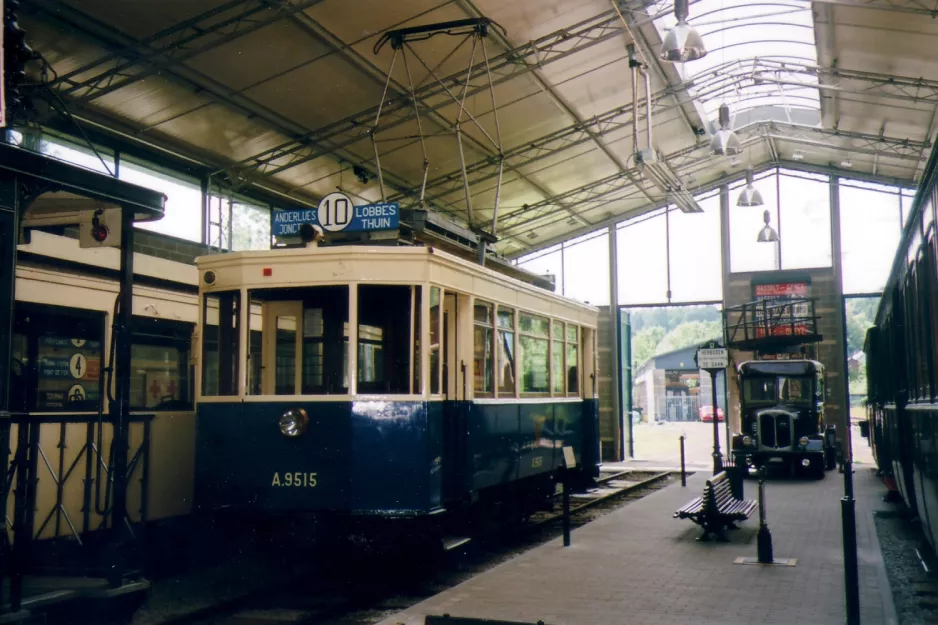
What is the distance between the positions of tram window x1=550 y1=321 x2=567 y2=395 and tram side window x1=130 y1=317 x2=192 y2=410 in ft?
13.9

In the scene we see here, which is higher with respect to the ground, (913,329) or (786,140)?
(786,140)

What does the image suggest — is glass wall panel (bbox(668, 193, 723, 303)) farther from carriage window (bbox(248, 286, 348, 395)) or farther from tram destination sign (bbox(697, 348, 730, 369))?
carriage window (bbox(248, 286, 348, 395))

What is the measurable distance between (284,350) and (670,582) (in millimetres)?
3782

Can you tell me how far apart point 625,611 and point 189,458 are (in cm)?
544

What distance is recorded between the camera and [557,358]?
11.7 m

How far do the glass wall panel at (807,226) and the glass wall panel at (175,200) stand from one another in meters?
16.4

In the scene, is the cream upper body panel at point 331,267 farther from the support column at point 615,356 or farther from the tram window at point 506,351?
the support column at point 615,356

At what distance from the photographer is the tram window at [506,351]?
31.5 feet

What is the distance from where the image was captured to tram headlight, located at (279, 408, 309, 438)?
7.80 metres

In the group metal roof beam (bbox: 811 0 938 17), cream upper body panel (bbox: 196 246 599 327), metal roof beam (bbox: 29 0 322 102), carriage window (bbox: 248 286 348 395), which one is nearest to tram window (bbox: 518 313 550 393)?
cream upper body panel (bbox: 196 246 599 327)

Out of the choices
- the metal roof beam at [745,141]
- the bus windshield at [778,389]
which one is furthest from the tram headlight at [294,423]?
the metal roof beam at [745,141]

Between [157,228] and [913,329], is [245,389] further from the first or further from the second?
[157,228]

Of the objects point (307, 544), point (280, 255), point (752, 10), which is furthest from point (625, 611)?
point (752, 10)

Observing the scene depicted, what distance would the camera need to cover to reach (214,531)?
7.93 metres
